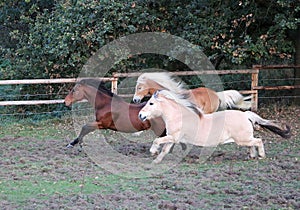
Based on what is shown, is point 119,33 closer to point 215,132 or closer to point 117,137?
point 117,137

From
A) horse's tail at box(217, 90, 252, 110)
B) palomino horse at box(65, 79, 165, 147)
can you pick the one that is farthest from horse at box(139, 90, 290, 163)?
horse's tail at box(217, 90, 252, 110)

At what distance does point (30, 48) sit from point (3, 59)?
1159 mm

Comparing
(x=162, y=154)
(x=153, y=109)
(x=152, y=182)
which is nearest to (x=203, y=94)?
(x=153, y=109)

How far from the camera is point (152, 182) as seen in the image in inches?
241

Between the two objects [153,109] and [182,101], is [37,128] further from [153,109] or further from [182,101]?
[182,101]

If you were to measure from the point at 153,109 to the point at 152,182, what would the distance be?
1.55 m

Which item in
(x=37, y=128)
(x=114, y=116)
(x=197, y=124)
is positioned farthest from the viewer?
(x=37, y=128)

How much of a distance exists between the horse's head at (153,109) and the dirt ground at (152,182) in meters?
0.78

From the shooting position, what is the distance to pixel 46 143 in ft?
29.4

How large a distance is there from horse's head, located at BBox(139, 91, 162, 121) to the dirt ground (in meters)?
0.78

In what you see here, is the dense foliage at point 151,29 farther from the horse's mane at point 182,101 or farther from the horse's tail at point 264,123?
the horse's mane at point 182,101

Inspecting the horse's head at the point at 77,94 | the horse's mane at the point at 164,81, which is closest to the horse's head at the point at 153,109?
the horse's head at the point at 77,94

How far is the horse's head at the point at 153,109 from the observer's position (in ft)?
24.1

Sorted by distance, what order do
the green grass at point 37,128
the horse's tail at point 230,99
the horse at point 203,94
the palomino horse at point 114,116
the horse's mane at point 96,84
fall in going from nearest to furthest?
the palomino horse at point 114,116 → the horse's mane at point 96,84 → the horse at point 203,94 → the horse's tail at point 230,99 → the green grass at point 37,128
